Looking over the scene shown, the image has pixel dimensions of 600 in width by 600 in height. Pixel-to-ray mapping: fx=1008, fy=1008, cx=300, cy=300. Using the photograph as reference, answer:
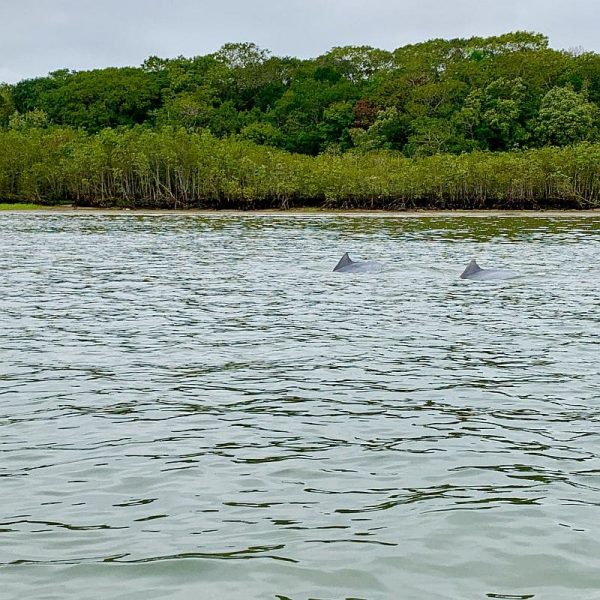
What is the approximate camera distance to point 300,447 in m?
9.88

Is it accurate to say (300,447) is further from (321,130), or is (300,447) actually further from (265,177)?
(321,130)

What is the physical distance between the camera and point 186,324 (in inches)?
732

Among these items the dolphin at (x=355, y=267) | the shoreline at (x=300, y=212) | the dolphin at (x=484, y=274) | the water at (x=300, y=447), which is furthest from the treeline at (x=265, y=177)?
the water at (x=300, y=447)

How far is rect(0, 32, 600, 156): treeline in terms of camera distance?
381 feet

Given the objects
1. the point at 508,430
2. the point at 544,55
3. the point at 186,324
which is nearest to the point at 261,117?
the point at 544,55

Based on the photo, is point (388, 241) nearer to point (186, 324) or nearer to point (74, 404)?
point (186, 324)

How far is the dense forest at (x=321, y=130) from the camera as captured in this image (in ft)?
285

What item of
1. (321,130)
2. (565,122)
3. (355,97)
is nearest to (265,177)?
(321,130)

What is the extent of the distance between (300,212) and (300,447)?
253ft

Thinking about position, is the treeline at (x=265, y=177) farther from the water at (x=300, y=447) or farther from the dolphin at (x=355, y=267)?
the water at (x=300, y=447)

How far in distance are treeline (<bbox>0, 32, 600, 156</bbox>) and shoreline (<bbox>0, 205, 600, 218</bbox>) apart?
96.0 feet

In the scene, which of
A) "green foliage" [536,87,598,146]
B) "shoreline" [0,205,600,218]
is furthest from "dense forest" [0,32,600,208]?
"shoreline" [0,205,600,218]

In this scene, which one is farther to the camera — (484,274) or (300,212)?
(300,212)

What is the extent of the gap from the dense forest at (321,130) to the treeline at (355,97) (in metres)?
0.23
